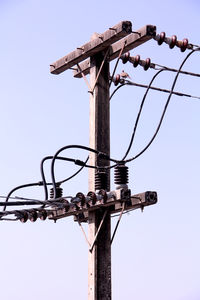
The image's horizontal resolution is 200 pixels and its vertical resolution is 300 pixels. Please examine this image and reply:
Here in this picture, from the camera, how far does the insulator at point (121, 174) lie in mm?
10841

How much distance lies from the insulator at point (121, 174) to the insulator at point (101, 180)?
0.87ft

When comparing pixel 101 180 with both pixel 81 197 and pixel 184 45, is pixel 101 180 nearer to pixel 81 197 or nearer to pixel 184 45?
pixel 81 197

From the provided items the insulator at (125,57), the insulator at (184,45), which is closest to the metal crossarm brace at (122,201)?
the insulator at (184,45)

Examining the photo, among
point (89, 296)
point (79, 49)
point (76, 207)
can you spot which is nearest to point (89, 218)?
point (76, 207)

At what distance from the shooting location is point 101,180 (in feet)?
36.6

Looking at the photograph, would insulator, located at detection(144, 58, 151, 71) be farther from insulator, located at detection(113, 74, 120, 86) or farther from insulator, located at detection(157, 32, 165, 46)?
insulator, located at detection(157, 32, 165, 46)

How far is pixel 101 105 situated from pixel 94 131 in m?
0.44

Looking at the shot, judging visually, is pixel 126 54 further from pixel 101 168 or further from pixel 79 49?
pixel 101 168

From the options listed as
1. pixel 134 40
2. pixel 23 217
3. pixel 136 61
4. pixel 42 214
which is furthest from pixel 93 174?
pixel 136 61

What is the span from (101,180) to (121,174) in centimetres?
39

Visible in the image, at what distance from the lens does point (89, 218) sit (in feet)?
36.8

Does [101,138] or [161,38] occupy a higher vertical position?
[161,38]

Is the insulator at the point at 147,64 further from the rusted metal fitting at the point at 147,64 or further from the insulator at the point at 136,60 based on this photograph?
the insulator at the point at 136,60

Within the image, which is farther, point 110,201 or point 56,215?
point 56,215
